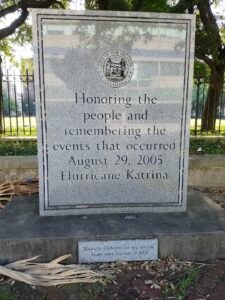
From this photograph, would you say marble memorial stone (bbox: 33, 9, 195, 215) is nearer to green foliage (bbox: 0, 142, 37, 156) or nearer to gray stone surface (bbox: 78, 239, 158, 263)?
gray stone surface (bbox: 78, 239, 158, 263)

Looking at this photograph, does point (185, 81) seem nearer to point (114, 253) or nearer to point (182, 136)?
point (182, 136)

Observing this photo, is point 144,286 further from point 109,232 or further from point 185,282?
point 109,232

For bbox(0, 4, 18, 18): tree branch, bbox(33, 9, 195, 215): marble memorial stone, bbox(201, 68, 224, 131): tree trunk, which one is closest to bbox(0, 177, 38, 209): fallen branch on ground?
bbox(33, 9, 195, 215): marble memorial stone

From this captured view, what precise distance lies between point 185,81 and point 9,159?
9.82 ft

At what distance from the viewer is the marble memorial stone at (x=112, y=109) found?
3.19 metres

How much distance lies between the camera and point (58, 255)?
2857mm

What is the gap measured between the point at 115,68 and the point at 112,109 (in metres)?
0.41

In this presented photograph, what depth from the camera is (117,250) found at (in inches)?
114

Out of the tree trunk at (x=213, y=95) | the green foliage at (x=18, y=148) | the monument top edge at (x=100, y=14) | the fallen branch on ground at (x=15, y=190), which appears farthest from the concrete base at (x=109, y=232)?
the tree trunk at (x=213, y=95)

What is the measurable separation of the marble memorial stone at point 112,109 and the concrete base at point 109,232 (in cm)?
24

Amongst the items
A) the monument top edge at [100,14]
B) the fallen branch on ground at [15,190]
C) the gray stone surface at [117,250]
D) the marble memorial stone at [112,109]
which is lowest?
the gray stone surface at [117,250]

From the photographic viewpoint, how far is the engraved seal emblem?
10.6 feet

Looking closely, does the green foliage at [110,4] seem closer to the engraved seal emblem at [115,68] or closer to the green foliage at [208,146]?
the green foliage at [208,146]

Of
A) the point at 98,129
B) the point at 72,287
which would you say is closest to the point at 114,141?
the point at 98,129
